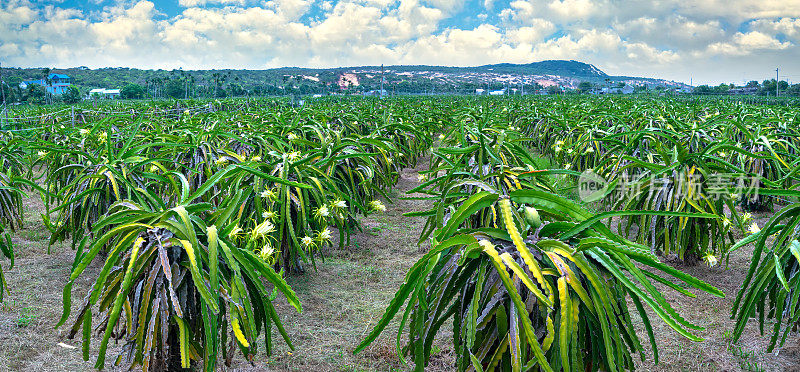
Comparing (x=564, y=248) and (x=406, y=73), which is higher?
(x=406, y=73)

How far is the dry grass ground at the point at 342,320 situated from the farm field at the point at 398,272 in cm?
2

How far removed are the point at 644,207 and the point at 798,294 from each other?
1.64 metres

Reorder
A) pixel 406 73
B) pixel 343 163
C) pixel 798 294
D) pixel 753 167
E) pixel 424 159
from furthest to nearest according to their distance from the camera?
pixel 406 73 < pixel 424 159 < pixel 753 167 < pixel 343 163 < pixel 798 294

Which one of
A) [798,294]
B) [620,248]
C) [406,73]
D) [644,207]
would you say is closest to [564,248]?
[620,248]

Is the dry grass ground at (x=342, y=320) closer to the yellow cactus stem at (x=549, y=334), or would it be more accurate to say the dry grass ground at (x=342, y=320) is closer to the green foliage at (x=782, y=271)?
the green foliage at (x=782, y=271)

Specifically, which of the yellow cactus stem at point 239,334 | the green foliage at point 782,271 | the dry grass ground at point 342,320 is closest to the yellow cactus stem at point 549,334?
the yellow cactus stem at point 239,334

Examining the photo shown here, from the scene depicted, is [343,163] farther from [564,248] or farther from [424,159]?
[424,159]

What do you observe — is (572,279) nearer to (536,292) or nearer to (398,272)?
(536,292)

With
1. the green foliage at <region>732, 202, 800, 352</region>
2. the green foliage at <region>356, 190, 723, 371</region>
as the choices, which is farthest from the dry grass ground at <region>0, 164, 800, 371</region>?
the green foliage at <region>356, 190, 723, 371</region>

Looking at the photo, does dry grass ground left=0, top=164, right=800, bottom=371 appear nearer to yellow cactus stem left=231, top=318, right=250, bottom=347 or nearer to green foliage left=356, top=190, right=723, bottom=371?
green foliage left=356, top=190, right=723, bottom=371

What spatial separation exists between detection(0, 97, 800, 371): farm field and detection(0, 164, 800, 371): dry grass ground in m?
0.02

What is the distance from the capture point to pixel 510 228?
1475 millimetres

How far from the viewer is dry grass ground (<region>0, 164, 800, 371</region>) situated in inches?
107

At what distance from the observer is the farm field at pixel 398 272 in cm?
151
